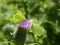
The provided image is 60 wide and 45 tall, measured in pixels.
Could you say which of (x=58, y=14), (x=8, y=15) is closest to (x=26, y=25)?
(x=8, y=15)

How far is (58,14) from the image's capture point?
70.8 inches

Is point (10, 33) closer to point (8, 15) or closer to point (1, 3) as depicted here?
point (8, 15)

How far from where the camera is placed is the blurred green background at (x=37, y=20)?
141 cm

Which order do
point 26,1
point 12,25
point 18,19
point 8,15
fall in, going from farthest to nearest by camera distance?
point 26,1, point 8,15, point 12,25, point 18,19

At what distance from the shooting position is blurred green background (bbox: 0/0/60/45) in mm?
1413

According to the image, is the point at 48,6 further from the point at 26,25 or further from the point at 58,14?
the point at 26,25

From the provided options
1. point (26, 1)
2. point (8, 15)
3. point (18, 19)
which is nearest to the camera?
point (18, 19)

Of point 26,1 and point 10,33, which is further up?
point 26,1

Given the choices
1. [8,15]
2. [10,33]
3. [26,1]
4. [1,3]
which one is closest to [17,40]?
[10,33]

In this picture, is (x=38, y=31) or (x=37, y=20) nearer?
(x=38, y=31)

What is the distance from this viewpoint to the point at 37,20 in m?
1.80

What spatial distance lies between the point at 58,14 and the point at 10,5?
477 mm

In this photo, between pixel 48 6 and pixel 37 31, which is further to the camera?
pixel 48 6

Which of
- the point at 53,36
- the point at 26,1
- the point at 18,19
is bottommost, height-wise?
the point at 53,36
